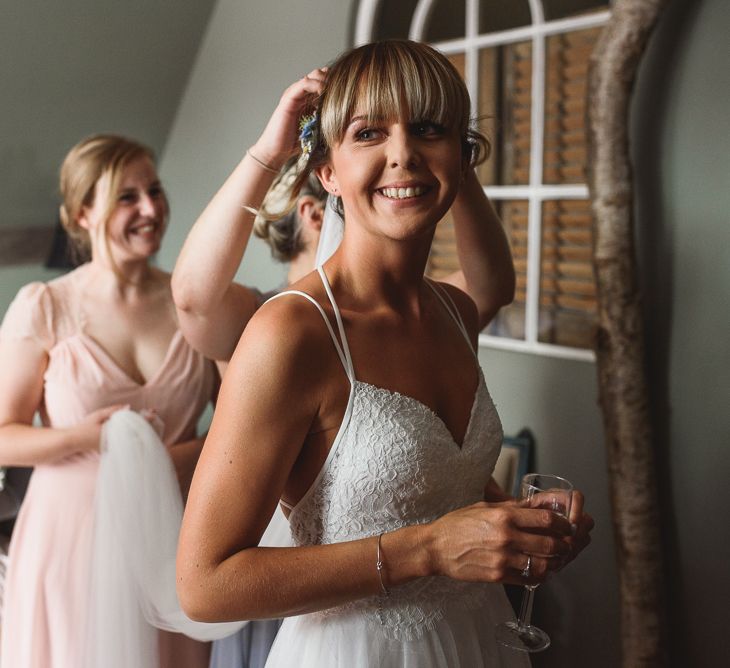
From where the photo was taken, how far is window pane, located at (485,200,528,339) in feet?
8.88

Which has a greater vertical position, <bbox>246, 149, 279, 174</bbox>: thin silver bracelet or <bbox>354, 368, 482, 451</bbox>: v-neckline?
<bbox>246, 149, 279, 174</bbox>: thin silver bracelet

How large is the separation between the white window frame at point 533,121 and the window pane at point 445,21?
0.06 feet

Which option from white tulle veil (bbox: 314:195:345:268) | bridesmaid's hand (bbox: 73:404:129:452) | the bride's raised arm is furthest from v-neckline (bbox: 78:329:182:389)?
white tulle veil (bbox: 314:195:345:268)

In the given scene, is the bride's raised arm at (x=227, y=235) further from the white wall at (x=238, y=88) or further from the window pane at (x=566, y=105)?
the white wall at (x=238, y=88)

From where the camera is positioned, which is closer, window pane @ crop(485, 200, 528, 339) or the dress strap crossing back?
the dress strap crossing back

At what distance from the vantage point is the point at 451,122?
120 centimetres

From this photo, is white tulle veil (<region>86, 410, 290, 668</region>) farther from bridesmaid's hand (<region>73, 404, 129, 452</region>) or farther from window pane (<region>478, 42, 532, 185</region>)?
window pane (<region>478, 42, 532, 185</region>)

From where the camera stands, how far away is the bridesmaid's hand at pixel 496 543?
3.40ft

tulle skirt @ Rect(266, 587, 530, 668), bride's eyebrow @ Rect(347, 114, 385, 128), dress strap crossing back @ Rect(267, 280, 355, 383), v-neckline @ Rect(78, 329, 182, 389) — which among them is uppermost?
bride's eyebrow @ Rect(347, 114, 385, 128)

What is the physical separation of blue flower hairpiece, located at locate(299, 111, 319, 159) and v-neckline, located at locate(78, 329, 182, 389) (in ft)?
3.90

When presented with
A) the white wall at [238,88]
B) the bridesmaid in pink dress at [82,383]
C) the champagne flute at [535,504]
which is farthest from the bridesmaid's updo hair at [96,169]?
the champagne flute at [535,504]

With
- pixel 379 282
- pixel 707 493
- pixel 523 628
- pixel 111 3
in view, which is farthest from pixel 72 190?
pixel 707 493

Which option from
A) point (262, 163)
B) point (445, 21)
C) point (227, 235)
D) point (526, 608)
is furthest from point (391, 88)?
point (445, 21)

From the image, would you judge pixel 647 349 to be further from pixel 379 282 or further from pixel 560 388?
pixel 379 282
